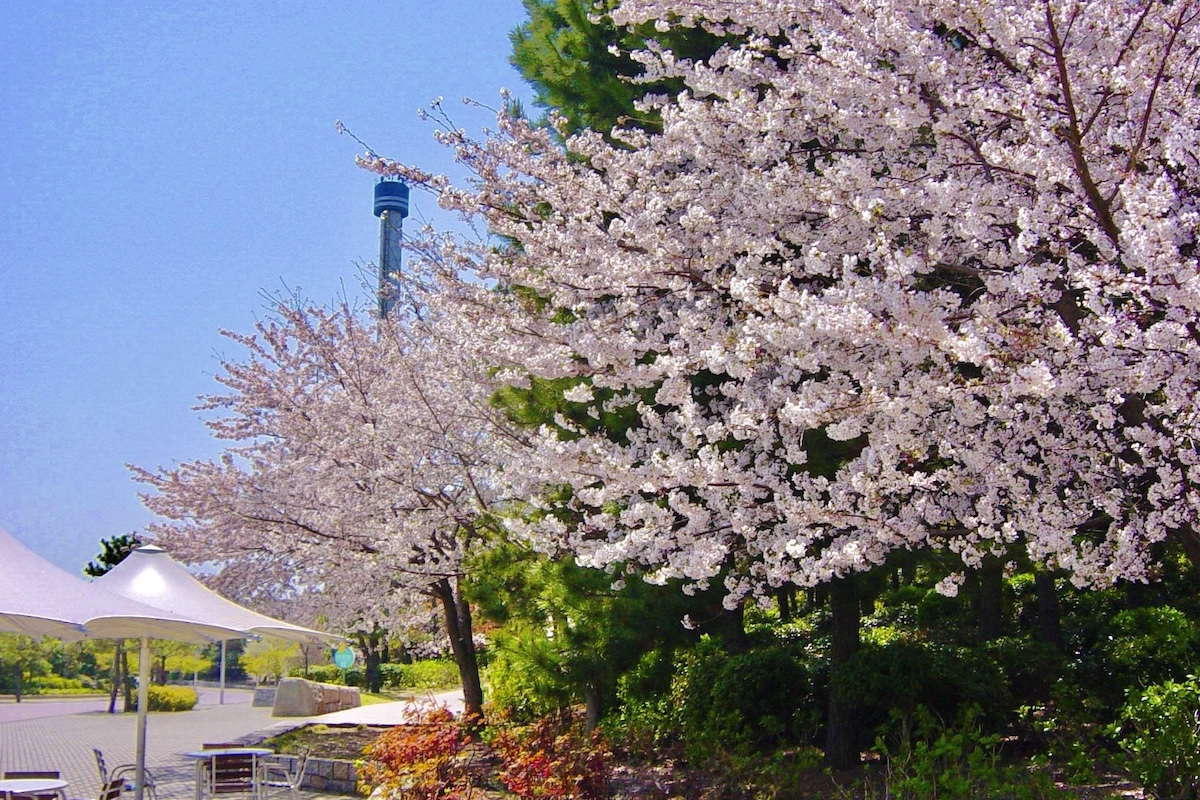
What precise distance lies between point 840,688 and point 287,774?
18.6ft

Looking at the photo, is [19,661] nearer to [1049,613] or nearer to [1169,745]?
[1049,613]

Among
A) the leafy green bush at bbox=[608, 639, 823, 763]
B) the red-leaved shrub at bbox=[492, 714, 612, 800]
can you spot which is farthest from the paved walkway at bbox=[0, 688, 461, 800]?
the leafy green bush at bbox=[608, 639, 823, 763]

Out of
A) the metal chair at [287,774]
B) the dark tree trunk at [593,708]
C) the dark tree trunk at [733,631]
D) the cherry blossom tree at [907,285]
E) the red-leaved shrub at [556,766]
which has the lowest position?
the metal chair at [287,774]

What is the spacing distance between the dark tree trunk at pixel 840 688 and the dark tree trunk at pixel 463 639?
574cm

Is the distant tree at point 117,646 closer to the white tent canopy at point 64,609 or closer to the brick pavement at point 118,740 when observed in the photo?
the brick pavement at point 118,740

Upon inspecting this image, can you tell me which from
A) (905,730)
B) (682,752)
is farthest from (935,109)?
(682,752)

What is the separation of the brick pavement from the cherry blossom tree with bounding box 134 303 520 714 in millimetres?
2903

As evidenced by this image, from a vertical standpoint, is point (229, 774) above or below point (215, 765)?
below

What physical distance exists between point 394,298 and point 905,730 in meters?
9.63

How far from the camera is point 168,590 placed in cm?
990

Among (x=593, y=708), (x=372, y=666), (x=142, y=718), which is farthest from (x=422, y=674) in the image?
(x=593, y=708)

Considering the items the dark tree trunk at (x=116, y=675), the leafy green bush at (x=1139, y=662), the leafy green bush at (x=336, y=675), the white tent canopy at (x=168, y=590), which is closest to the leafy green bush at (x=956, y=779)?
the leafy green bush at (x=1139, y=662)

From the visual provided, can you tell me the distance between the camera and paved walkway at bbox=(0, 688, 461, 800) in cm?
1397

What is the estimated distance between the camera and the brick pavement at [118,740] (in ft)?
44.2
